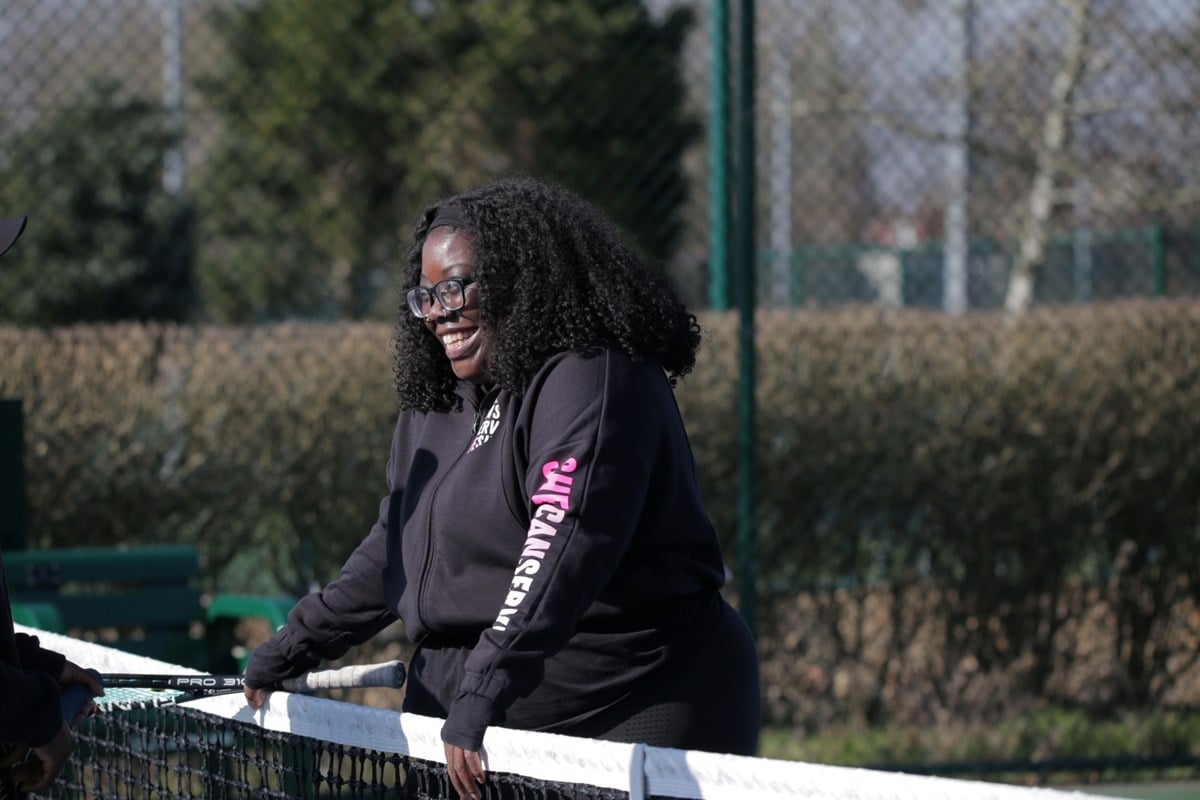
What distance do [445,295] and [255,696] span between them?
90cm

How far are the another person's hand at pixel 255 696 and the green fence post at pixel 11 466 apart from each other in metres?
2.42

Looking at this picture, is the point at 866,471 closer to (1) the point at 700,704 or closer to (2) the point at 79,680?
(1) the point at 700,704

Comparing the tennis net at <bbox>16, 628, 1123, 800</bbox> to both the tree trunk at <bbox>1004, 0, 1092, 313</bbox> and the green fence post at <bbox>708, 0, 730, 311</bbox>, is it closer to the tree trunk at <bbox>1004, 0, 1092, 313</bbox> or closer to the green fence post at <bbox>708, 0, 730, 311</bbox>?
the green fence post at <bbox>708, 0, 730, 311</bbox>

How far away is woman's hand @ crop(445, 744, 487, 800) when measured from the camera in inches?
107

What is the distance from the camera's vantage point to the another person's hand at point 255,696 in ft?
10.8

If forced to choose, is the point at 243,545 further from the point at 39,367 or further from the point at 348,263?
the point at 348,263

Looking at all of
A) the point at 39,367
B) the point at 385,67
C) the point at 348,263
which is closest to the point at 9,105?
the point at 39,367

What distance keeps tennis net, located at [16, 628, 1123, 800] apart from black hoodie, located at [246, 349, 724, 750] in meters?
0.12

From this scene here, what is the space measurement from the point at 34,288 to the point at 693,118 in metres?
7.95

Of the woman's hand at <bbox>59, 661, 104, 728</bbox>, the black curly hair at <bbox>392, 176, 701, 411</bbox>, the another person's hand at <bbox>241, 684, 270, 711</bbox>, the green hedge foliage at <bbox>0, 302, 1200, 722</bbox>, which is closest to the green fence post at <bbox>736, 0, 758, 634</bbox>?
the green hedge foliage at <bbox>0, 302, 1200, 722</bbox>

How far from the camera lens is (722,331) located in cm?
658

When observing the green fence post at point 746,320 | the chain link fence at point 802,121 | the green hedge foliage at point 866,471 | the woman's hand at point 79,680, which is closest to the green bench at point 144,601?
the green hedge foliage at point 866,471

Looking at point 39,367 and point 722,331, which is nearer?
point 39,367

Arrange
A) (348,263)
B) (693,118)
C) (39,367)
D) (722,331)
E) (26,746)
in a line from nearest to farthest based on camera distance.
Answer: (26,746) → (39,367) → (722,331) → (693,118) → (348,263)
